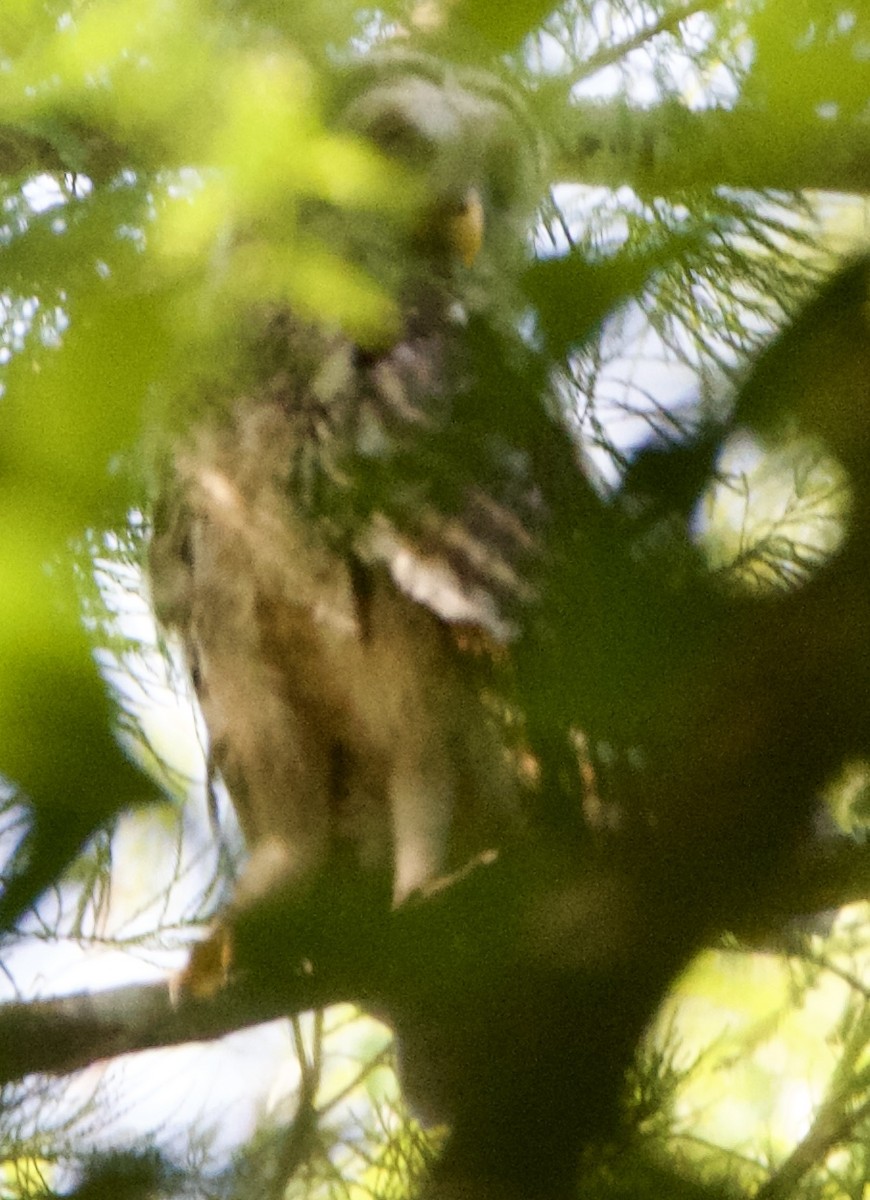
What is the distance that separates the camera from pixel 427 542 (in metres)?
0.60

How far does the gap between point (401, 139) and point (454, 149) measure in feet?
0.22

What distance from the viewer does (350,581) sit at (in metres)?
0.62

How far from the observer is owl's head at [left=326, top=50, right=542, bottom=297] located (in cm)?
72

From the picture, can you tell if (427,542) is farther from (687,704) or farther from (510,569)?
(687,704)

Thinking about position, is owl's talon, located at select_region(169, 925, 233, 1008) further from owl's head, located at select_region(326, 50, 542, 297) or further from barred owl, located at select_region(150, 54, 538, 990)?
owl's head, located at select_region(326, 50, 542, 297)

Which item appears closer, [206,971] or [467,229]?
[206,971]

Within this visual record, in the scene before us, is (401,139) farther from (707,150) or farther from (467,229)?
(707,150)

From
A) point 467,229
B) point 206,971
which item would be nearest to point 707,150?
point 467,229

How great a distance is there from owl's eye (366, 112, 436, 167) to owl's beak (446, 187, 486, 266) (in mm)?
48

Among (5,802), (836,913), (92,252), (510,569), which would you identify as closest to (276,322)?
(92,252)

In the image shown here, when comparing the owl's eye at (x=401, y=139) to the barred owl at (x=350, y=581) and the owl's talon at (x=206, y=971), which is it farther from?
the owl's talon at (x=206, y=971)

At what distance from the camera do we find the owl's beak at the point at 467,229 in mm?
732

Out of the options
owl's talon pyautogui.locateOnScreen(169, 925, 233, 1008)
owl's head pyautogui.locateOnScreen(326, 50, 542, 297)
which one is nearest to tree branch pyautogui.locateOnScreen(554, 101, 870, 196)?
owl's head pyautogui.locateOnScreen(326, 50, 542, 297)

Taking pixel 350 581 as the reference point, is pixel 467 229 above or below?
above
